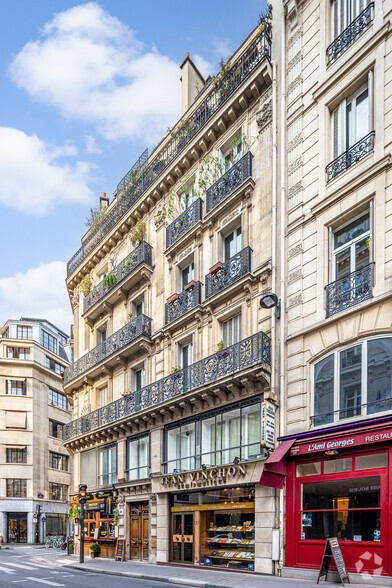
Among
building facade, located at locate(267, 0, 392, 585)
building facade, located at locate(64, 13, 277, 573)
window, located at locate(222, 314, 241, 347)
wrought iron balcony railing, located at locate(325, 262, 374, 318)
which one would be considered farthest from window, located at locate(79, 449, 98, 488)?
wrought iron balcony railing, located at locate(325, 262, 374, 318)

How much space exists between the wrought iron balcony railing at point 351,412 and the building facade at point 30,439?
3859 centimetres

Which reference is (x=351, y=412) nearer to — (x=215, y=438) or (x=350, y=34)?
(x=215, y=438)

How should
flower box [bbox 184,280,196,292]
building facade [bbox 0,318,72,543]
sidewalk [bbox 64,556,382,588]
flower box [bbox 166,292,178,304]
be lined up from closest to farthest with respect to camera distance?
1. sidewalk [bbox 64,556,382,588]
2. flower box [bbox 184,280,196,292]
3. flower box [bbox 166,292,178,304]
4. building facade [bbox 0,318,72,543]

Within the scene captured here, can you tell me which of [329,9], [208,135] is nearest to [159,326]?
[208,135]

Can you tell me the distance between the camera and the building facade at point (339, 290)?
13.0m

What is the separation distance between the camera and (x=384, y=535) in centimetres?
1227

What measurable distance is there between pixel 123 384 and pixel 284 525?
12031 millimetres

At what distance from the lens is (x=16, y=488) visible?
51500 millimetres

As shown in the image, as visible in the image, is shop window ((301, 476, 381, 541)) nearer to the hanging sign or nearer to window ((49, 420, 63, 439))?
the hanging sign

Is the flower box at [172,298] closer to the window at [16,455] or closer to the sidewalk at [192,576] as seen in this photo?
the sidewalk at [192,576]

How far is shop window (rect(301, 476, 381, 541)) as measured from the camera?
42.0 feet

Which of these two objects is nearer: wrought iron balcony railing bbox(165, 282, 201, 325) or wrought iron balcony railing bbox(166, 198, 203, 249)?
wrought iron balcony railing bbox(165, 282, 201, 325)

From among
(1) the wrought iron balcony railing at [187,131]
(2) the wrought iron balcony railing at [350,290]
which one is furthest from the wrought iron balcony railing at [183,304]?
(2) the wrought iron balcony railing at [350,290]

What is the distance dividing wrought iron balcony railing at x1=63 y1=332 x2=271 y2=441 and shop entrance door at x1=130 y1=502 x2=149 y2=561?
3.51 m
